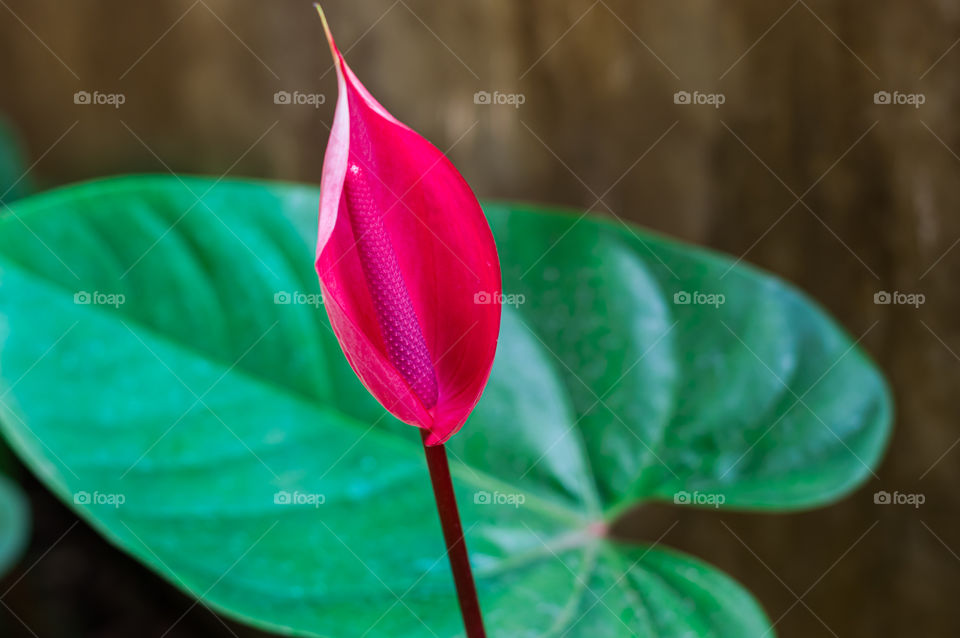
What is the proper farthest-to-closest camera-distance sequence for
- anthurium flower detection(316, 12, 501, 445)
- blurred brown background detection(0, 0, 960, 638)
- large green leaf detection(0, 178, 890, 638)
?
blurred brown background detection(0, 0, 960, 638) < large green leaf detection(0, 178, 890, 638) < anthurium flower detection(316, 12, 501, 445)

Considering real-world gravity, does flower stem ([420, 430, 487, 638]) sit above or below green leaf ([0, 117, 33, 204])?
below

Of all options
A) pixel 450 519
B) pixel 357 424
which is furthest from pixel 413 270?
pixel 357 424

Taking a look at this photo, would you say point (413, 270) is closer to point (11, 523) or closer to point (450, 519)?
point (450, 519)

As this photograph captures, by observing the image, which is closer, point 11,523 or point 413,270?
point 413,270

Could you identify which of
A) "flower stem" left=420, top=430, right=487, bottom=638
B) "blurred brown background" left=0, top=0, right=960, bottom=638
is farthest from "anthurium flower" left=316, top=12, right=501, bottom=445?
"blurred brown background" left=0, top=0, right=960, bottom=638

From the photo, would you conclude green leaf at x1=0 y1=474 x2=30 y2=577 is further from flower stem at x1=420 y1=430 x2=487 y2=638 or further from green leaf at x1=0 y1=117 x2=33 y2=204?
flower stem at x1=420 y1=430 x2=487 y2=638
